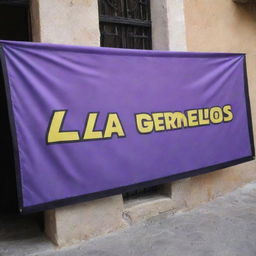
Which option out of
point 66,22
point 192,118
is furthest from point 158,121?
point 66,22

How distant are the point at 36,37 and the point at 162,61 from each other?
1.45 metres

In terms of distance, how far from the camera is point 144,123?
3.82m

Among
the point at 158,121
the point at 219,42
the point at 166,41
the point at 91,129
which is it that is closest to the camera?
the point at 91,129

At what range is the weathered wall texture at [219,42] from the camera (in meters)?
4.59

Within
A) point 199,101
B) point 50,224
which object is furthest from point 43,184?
point 199,101

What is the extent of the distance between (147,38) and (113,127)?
1605 millimetres

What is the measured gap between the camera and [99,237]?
3.63 m

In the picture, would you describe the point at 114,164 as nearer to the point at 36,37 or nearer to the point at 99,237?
the point at 99,237

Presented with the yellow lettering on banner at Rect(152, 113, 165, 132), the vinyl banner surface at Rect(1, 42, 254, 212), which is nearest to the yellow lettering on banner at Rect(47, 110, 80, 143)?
the vinyl banner surface at Rect(1, 42, 254, 212)

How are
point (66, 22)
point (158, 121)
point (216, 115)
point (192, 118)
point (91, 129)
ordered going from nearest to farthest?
point (91, 129), point (66, 22), point (158, 121), point (192, 118), point (216, 115)

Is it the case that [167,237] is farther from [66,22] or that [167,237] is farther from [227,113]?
[66,22]

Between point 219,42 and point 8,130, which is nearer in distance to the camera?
point 8,130

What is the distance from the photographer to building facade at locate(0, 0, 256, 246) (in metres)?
3.47

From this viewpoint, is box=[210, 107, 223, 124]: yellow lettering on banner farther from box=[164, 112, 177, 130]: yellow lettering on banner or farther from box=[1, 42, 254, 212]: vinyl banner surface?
box=[164, 112, 177, 130]: yellow lettering on banner
